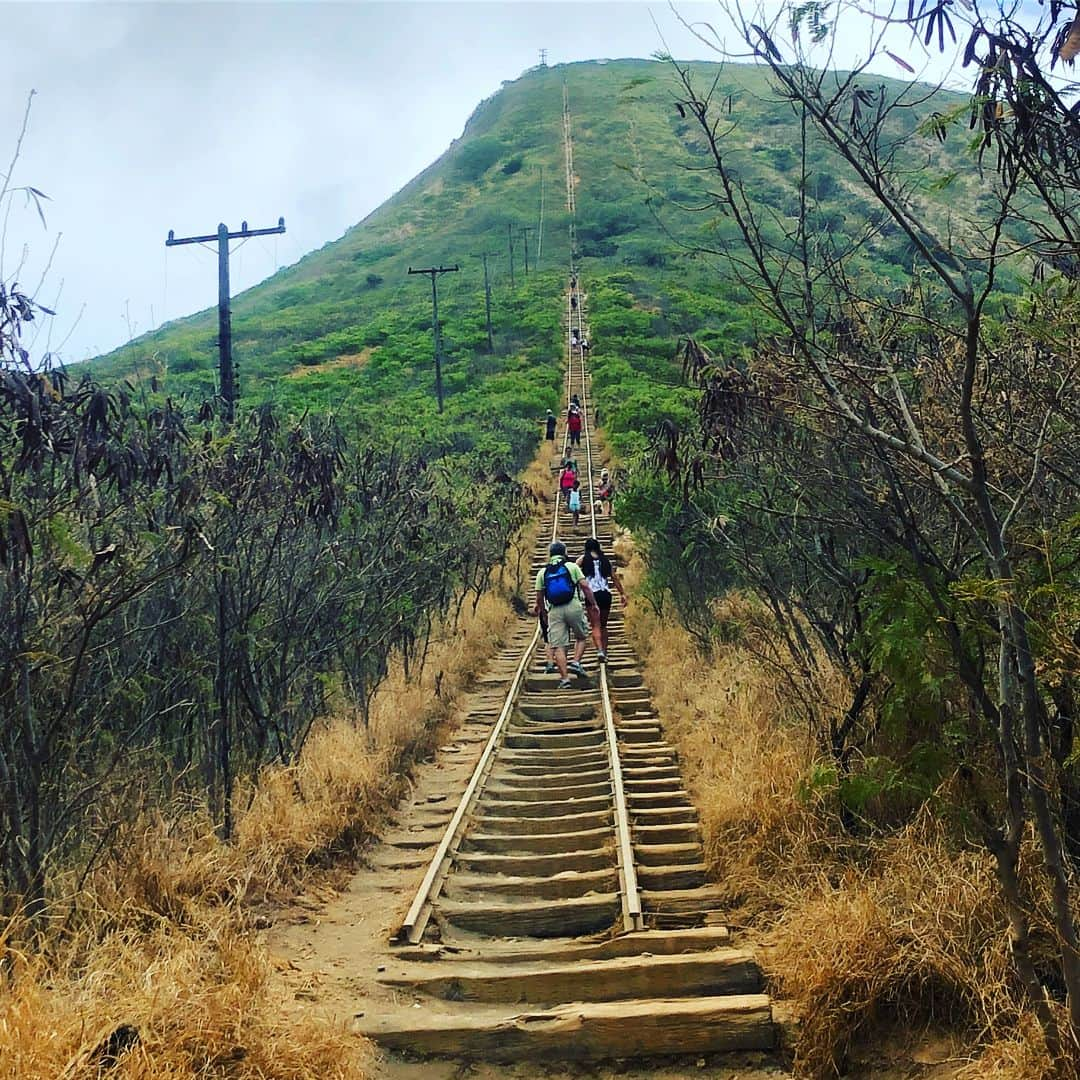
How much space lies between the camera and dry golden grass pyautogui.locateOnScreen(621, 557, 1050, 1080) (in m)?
4.87

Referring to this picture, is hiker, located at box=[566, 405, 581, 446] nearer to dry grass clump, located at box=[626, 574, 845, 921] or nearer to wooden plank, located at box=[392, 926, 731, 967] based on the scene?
dry grass clump, located at box=[626, 574, 845, 921]

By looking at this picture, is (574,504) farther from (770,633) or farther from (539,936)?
(539,936)

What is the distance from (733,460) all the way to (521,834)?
3.49m

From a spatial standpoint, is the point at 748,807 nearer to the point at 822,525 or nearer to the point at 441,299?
the point at 822,525

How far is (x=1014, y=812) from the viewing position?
3.98 metres

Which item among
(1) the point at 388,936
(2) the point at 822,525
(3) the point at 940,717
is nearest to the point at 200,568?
(1) the point at 388,936

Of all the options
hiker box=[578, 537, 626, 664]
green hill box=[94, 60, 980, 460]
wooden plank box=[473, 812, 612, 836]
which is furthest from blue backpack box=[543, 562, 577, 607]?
wooden plank box=[473, 812, 612, 836]

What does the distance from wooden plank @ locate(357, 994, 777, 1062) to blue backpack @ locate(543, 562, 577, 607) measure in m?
9.46

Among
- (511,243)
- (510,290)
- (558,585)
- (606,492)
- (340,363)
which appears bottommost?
(558,585)

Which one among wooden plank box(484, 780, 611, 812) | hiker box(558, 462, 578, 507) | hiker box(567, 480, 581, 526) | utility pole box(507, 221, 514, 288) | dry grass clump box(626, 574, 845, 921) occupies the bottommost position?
wooden plank box(484, 780, 611, 812)

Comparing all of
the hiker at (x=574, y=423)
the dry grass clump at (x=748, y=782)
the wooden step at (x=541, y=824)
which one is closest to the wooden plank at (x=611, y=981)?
the dry grass clump at (x=748, y=782)

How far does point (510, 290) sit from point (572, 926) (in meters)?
67.3

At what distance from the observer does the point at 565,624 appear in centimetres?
1503

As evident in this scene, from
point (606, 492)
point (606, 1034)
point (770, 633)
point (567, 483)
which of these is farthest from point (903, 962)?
point (567, 483)
